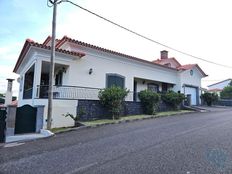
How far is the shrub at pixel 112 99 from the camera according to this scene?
1086 centimetres

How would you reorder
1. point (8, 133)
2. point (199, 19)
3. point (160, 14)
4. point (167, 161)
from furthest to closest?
point (199, 19)
point (160, 14)
point (8, 133)
point (167, 161)

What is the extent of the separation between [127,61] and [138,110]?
4.29 metres

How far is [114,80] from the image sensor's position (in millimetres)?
14234

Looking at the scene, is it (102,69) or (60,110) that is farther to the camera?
(102,69)

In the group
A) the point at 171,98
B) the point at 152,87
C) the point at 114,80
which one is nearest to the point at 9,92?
the point at 114,80

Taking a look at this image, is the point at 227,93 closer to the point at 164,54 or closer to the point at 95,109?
the point at 164,54

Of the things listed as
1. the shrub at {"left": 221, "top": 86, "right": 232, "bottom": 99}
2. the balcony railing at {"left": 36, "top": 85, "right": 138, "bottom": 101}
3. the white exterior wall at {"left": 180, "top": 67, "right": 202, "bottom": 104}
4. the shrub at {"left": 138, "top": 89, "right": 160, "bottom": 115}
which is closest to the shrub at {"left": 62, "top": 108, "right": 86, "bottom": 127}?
the balcony railing at {"left": 36, "top": 85, "right": 138, "bottom": 101}

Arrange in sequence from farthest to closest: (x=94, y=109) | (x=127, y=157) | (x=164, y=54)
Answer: (x=164, y=54)
(x=94, y=109)
(x=127, y=157)

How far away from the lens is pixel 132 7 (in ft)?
35.6

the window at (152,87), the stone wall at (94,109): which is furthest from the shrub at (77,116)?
the window at (152,87)

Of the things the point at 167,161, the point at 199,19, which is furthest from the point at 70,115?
the point at 199,19

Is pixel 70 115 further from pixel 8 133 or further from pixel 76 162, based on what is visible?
pixel 76 162

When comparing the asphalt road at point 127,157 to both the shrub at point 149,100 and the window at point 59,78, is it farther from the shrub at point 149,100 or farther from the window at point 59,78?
the window at point 59,78

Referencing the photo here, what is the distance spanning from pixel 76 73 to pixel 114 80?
11.0 ft
